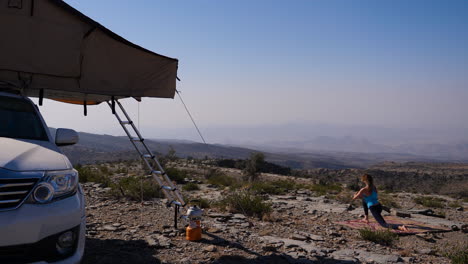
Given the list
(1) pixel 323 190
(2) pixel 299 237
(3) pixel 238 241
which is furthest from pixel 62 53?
(1) pixel 323 190

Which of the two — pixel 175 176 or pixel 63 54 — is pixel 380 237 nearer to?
pixel 63 54

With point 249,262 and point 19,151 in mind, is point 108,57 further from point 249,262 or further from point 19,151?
point 249,262

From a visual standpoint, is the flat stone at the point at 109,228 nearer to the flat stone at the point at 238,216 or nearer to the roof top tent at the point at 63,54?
the roof top tent at the point at 63,54

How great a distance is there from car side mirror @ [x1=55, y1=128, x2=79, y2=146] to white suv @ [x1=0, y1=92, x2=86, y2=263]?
58 cm

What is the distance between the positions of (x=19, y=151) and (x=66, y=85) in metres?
2.31

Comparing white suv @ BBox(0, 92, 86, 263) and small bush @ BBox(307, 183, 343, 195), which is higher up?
white suv @ BBox(0, 92, 86, 263)

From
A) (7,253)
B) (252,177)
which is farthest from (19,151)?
(252,177)

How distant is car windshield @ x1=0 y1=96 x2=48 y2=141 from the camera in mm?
4352

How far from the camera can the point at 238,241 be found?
20.5ft

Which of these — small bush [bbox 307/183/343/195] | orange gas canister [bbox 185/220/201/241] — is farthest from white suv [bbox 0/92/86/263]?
small bush [bbox 307/183/343/195]

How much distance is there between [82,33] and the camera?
546cm

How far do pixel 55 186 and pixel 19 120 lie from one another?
5.87 feet

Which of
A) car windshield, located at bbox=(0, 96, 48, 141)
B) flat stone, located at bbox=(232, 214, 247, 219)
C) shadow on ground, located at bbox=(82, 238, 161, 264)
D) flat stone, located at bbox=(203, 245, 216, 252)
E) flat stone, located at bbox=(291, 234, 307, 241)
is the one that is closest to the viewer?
car windshield, located at bbox=(0, 96, 48, 141)

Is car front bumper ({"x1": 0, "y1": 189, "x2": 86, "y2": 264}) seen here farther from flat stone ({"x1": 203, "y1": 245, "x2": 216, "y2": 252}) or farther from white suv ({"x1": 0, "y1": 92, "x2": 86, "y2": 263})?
flat stone ({"x1": 203, "y1": 245, "x2": 216, "y2": 252})
